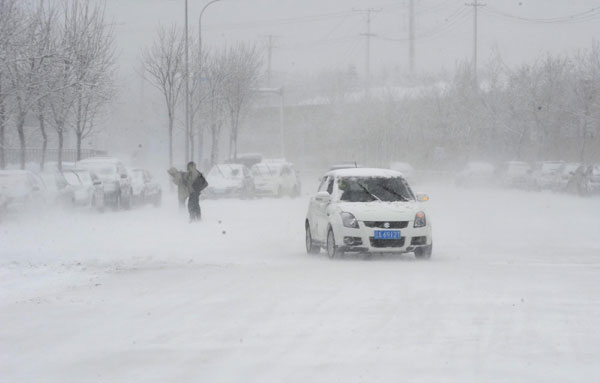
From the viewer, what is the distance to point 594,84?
68.2m

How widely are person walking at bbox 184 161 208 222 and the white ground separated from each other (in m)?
4.86

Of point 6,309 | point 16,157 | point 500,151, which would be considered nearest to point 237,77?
Answer: point 16,157

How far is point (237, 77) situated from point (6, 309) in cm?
6209

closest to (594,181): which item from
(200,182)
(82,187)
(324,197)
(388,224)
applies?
(82,187)

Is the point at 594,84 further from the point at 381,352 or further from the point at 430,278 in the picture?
the point at 381,352

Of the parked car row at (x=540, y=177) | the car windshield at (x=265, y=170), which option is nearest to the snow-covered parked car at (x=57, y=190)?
the car windshield at (x=265, y=170)

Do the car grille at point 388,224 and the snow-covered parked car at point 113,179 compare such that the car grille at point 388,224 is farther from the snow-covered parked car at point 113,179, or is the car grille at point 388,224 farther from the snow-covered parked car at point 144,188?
the snow-covered parked car at point 144,188

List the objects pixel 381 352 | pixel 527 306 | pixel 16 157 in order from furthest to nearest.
A: pixel 16 157, pixel 527 306, pixel 381 352

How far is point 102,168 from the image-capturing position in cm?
3659

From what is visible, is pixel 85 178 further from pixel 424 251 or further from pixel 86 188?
pixel 424 251

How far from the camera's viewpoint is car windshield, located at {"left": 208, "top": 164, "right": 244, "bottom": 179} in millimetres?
46406

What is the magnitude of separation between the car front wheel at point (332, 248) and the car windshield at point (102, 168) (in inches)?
775

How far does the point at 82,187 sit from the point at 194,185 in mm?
7220

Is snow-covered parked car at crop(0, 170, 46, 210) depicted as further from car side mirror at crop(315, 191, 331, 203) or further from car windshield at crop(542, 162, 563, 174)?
car windshield at crop(542, 162, 563, 174)
